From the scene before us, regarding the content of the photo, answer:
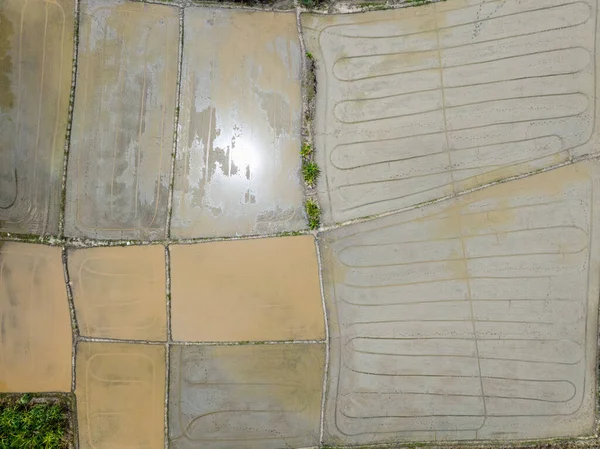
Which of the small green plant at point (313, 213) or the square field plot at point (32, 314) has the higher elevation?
the small green plant at point (313, 213)

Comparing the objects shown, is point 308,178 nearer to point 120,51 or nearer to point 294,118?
point 294,118

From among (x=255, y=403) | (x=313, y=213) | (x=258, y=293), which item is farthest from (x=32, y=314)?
(x=313, y=213)

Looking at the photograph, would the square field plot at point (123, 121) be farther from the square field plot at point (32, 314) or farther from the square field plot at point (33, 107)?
the square field plot at point (32, 314)

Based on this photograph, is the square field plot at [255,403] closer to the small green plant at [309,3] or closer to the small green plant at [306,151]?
the small green plant at [306,151]

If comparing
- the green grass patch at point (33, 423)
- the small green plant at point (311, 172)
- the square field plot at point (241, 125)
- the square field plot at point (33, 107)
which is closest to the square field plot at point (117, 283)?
the square field plot at point (33, 107)

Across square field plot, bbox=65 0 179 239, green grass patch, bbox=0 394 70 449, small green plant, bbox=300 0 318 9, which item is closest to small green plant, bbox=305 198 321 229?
square field plot, bbox=65 0 179 239

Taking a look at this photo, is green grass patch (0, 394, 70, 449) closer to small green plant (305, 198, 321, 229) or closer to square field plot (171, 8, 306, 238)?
square field plot (171, 8, 306, 238)

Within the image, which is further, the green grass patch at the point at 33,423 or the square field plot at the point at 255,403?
the square field plot at the point at 255,403

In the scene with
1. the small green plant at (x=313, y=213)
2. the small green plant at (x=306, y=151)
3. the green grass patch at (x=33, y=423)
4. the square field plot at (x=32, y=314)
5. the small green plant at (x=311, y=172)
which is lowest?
the green grass patch at (x=33, y=423)
